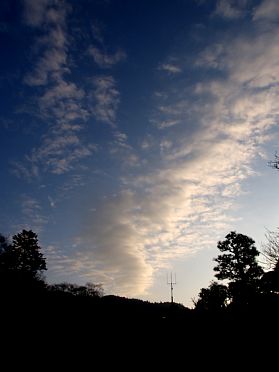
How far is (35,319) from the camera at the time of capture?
12227 mm

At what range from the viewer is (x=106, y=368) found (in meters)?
9.38

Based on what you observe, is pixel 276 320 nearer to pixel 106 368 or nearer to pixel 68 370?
pixel 106 368

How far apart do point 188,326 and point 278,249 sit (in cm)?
1326

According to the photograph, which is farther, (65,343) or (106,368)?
(65,343)

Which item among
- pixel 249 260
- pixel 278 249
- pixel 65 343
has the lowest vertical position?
pixel 65 343

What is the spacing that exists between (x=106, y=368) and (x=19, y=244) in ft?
141

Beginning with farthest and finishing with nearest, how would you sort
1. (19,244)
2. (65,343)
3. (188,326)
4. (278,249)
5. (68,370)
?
1. (19,244)
2. (278,249)
3. (188,326)
4. (65,343)
5. (68,370)

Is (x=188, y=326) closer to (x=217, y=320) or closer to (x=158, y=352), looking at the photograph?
(x=217, y=320)

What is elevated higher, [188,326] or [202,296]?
[202,296]

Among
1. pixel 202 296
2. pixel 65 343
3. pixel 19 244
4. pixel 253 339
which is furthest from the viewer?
pixel 202 296

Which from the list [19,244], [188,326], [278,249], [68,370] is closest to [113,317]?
[188,326]

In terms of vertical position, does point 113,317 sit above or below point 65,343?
above

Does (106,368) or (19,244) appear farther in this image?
(19,244)

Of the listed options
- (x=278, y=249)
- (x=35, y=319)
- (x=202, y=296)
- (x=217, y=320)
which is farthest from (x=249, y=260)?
(x=35, y=319)
